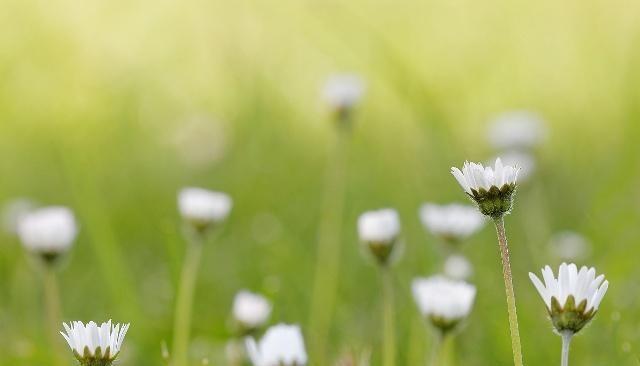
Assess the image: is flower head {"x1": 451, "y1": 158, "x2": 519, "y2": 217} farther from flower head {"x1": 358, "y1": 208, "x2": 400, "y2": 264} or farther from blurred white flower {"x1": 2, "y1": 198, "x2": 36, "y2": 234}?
blurred white flower {"x1": 2, "y1": 198, "x2": 36, "y2": 234}

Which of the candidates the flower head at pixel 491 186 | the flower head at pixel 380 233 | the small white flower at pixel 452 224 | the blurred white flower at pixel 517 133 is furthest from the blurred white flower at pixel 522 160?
the flower head at pixel 491 186

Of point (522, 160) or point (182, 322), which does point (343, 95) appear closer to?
point (522, 160)

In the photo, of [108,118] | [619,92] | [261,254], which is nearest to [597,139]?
[619,92]

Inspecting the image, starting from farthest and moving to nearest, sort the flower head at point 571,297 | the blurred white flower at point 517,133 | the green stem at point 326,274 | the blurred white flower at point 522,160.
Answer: the blurred white flower at point 517,133
the blurred white flower at point 522,160
the green stem at point 326,274
the flower head at point 571,297

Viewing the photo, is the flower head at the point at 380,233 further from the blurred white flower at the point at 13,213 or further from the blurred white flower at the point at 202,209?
the blurred white flower at the point at 13,213

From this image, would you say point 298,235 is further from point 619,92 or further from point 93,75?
point 93,75

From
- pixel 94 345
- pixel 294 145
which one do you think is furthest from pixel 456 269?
pixel 294 145

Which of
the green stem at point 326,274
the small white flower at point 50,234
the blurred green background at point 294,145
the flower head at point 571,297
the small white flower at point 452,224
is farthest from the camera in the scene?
the blurred green background at point 294,145
